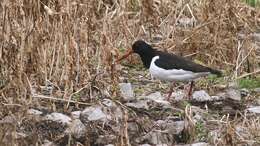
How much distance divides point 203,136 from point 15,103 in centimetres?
143

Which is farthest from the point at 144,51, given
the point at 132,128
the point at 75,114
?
the point at 132,128

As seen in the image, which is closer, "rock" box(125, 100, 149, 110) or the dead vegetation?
the dead vegetation

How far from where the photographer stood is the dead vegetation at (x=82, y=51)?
5.88 meters

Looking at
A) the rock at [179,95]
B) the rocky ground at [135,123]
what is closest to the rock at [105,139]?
the rocky ground at [135,123]

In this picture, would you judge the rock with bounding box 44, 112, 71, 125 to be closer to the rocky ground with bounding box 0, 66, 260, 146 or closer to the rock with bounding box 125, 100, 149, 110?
the rocky ground with bounding box 0, 66, 260, 146

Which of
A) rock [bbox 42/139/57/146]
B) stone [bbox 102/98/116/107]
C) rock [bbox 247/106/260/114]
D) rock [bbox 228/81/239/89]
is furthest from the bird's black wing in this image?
rock [bbox 42/139/57/146]

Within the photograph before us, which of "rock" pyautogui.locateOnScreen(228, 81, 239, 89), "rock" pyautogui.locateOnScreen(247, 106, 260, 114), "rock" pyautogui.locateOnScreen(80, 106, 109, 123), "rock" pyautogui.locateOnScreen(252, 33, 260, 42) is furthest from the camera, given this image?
"rock" pyautogui.locateOnScreen(252, 33, 260, 42)

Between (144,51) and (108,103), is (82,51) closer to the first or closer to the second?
(108,103)

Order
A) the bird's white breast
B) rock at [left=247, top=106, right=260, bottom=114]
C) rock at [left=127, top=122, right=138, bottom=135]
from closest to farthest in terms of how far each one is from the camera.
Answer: rock at [left=127, top=122, right=138, bottom=135] < rock at [left=247, top=106, right=260, bottom=114] < the bird's white breast

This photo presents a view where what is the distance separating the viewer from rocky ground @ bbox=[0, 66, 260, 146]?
5461mm

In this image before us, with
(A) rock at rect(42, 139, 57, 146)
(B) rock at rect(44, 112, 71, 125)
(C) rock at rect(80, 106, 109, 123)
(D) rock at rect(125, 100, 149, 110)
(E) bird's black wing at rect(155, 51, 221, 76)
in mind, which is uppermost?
(E) bird's black wing at rect(155, 51, 221, 76)

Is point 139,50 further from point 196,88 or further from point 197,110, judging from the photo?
point 197,110

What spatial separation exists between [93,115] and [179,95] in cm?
132

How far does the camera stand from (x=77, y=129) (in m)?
5.64
